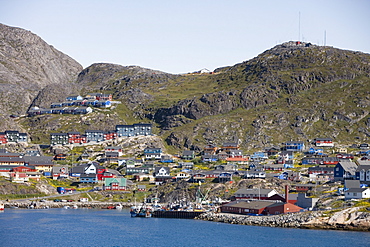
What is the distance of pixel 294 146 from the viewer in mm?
197500

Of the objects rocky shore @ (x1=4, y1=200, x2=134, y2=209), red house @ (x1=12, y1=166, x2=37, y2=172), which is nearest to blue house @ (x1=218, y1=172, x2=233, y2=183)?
rocky shore @ (x1=4, y1=200, x2=134, y2=209)

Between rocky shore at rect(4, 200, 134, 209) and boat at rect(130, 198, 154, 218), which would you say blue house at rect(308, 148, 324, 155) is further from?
boat at rect(130, 198, 154, 218)

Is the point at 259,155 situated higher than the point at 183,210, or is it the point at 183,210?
the point at 259,155

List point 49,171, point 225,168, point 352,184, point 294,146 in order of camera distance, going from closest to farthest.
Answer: point 352,184 → point 225,168 → point 49,171 → point 294,146

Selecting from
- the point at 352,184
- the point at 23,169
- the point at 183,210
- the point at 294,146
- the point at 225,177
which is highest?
the point at 294,146

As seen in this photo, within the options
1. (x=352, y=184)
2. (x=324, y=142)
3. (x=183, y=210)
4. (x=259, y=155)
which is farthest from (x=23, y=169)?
(x=324, y=142)

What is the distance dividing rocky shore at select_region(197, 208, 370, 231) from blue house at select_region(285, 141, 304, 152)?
Result: 84614 millimetres

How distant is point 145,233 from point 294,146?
103 meters

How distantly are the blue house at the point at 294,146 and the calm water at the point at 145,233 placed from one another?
80.3 meters

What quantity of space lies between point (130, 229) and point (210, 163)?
80283 millimetres

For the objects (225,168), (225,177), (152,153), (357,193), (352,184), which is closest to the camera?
(357,193)

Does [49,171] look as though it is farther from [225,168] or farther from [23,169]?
[225,168]

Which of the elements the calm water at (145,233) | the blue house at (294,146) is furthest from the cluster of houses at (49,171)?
the blue house at (294,146)

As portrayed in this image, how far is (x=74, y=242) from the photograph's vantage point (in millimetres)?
93062
